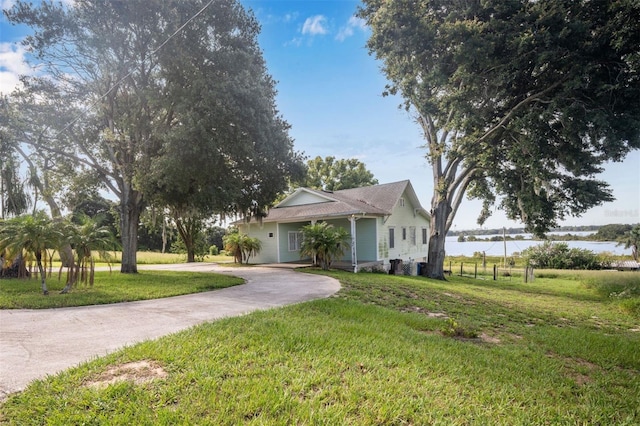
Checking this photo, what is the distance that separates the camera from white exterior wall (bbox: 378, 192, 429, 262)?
17.4 m

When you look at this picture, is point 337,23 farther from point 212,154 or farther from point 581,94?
point 581,94

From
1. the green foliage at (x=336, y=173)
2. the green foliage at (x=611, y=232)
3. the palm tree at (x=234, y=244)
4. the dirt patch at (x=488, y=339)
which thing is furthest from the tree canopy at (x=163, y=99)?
the green foliage at (x=611, y=232)

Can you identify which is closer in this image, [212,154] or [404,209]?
[212,154]

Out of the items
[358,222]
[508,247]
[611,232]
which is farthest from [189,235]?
[611,232]

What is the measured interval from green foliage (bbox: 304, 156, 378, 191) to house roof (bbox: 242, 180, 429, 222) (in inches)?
476

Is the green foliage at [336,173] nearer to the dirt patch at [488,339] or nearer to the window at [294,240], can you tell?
the window at [294,240]

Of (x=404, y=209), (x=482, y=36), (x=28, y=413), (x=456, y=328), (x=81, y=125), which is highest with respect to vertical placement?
(x=482, y=36)

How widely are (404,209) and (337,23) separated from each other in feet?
41.5

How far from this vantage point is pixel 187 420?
7.68ft

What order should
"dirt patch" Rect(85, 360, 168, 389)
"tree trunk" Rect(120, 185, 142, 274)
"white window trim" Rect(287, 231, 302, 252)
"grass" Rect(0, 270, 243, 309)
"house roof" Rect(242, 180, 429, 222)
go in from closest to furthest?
1. "dirt patch" Rect(85, 360, 168, 389)
2. "grass" Rect(0, 270, 243, 309)
3. "tree trunk" Rect(120, 185, 142, 274)
4. "house roof" Rect(242, 180, 429, 222)
5. "white window trim" Rect(287, 231, 302, 252)

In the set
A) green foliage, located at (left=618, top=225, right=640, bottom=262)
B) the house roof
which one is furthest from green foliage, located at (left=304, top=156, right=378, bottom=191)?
green foliage, located at (left=618, top=225, right=640, bottom=262)

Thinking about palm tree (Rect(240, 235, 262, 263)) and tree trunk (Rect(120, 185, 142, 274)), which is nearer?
tree trunk (Rect(120, 185, 142, 274))

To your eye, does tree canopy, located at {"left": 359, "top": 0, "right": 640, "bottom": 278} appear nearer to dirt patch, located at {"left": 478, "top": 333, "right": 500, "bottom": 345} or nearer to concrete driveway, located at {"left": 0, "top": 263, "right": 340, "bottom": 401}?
dirt patch, located at {"left": 478, "top": 333, "right": 500, "bottom": 345}

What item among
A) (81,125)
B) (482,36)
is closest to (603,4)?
(482,36)
